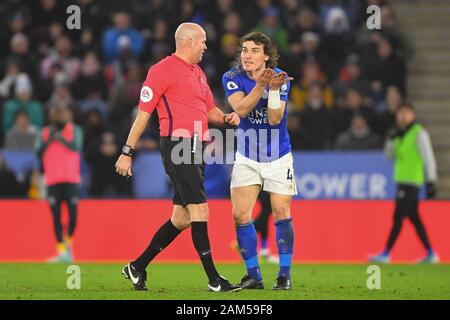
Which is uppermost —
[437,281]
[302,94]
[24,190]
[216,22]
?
[216,22]

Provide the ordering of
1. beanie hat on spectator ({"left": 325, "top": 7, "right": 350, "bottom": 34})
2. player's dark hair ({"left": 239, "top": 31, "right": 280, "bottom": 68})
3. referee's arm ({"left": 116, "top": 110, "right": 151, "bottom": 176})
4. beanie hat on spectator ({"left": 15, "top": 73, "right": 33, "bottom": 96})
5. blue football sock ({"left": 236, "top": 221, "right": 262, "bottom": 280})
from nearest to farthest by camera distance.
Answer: referee's arm ({"left": 116, "top": 110, "right": 151, "bottom": 176})
player's dark hair ({"left": 239, "top": 31, "right": 280, "bottom": 68})
blue football sock ({"left": 236, "top": 221, "right": 262, "bottom": 280})
beanie hat on spectator ({"left": 15, "top": 73, "right": 33, "bottom": 96})
beanie hat on spectator ({"left": 325, "top": 7, "right": 350, "bottom": 34})

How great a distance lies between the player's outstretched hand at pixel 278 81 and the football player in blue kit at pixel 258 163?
0.27 metres

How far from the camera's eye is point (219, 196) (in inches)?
704

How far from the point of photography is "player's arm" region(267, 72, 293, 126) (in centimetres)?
1012

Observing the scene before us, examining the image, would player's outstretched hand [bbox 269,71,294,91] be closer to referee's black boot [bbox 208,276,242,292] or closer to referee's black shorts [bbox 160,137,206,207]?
referee's black shorts [bbox 160,137,206,207]

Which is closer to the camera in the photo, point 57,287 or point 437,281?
point 57,287

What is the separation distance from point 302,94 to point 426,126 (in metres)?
2.40

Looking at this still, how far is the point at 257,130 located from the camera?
10.6 m

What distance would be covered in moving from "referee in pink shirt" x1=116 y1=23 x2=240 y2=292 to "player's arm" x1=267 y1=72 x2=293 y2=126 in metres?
0.44

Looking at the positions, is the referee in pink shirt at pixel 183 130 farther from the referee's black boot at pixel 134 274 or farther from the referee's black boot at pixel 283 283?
the referee's black boot at pixel 283 283

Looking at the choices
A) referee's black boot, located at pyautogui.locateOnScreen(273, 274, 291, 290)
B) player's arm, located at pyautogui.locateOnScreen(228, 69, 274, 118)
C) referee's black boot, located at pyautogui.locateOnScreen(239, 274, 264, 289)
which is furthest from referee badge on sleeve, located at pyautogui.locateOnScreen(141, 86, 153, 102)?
referee's black boot, located at pyautogui.locateOnScreen(273, 274, 291, 290)
